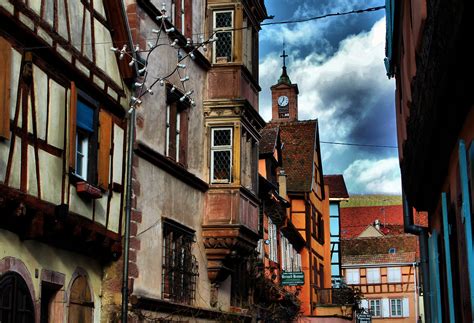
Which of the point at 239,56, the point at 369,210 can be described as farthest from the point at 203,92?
the point at 369,210

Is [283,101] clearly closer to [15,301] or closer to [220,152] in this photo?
[220,152]

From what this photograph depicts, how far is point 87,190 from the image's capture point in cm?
1424

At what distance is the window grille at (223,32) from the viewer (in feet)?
72.7

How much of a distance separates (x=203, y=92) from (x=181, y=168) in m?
2.83

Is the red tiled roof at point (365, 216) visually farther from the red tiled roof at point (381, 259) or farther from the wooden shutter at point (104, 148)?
the wooden shutter at point (104, 148)

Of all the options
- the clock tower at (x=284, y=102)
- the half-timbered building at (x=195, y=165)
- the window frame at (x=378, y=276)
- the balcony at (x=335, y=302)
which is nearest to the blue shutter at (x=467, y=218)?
the half-timbered building at (x=195, y=165)

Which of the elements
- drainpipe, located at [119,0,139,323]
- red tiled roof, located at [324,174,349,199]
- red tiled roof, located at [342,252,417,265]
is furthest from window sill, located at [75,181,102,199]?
red tiled roof, located at [342,252,417,265]

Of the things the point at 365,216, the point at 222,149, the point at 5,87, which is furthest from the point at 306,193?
the point at 365,216

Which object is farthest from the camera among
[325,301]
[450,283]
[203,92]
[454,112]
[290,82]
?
[290,82]

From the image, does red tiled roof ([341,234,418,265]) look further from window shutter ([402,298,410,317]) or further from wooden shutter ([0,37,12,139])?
wooden shutter ([0,37,12,139])

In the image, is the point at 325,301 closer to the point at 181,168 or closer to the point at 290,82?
the point at 290,82

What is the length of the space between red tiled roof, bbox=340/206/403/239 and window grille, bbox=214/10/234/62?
→ 85536 millimetres

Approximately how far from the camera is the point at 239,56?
A: 21750mm

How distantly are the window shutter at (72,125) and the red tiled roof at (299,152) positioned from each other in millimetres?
29128
